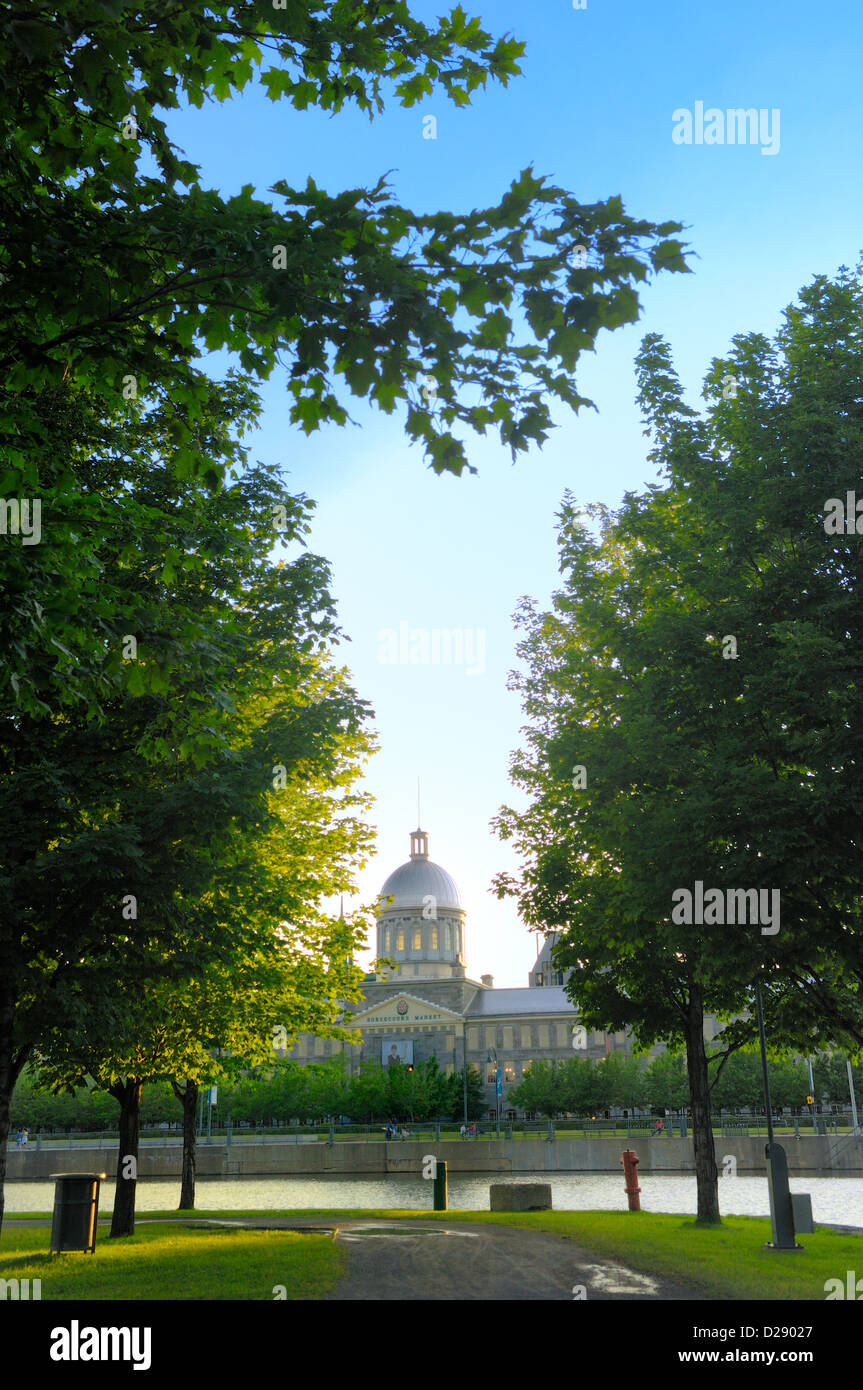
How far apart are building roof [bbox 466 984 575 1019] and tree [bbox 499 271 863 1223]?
96.3 meters

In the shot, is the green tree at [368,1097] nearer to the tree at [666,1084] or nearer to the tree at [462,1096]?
the tree at [462,1096]

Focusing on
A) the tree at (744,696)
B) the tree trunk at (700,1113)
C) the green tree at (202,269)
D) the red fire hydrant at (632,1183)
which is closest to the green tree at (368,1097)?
the red fire hydrant at (632,1183)

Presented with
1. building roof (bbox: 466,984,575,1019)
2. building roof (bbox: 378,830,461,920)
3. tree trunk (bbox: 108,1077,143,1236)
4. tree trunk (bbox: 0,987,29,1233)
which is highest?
building roof (bbox: 378,830,461,920)

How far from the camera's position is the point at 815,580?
13445 millimetres

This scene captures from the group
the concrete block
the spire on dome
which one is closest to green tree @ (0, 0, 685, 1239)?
the concrete block

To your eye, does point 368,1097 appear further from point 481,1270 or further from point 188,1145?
point 481,1270

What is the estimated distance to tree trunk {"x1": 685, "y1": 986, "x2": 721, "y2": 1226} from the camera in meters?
19.3

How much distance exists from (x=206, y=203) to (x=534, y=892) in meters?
19.0

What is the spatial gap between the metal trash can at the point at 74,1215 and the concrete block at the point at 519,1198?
9551mm

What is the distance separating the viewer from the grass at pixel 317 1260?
10991mm

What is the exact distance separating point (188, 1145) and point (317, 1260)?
1974 centimetres

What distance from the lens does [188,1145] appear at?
30859 millimetres

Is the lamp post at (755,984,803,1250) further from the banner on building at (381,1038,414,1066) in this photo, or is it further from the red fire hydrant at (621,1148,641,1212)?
the banner on building at (381,1038,414,1066)
